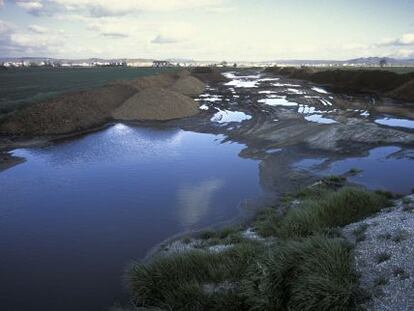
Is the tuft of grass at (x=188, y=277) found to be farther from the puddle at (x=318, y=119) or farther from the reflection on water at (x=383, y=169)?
the puddle at (x=318, y=119)

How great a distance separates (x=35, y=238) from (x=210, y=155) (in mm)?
14648

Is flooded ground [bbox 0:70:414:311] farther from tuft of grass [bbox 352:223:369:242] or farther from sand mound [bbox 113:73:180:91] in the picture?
sand mound [bbox 113:73:180:91]

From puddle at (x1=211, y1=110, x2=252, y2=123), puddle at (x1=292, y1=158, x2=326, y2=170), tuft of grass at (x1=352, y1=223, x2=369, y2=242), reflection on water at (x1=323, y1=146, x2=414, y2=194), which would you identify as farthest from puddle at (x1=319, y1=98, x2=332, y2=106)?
tuft of grass at (x1=352, y1=223, x2=369, y2=242)

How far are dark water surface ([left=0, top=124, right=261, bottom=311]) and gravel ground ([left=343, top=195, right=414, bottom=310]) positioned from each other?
6460 mm

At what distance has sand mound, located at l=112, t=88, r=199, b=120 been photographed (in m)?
45.0

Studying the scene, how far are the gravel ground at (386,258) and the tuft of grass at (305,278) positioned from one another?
1.23 feet

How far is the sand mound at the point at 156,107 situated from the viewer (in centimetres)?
4503

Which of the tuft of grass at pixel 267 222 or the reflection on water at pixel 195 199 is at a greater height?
the tuft of grass at pixel 267 222

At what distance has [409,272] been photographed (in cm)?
1020

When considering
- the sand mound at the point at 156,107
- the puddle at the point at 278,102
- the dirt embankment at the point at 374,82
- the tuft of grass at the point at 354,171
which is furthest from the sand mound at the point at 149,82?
the tuft of grass at the point at 354,171

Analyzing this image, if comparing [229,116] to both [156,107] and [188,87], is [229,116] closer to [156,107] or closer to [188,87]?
[156,107]

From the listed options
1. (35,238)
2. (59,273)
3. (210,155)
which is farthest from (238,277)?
(210,155)

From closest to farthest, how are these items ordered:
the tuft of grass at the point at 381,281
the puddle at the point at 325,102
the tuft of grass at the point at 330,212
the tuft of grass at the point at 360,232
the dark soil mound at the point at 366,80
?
the tuft of grass at the point at 381,281 → the tuft of grass at the point at 360,232 → the tuft of grass at the point at 330,212 → the puddle at the point at 325,102 → the dark soil mound at the point at 366,80

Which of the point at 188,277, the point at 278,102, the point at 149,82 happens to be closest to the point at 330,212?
the point at 188,277
